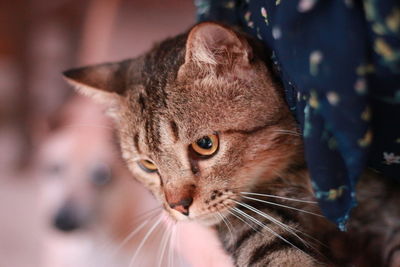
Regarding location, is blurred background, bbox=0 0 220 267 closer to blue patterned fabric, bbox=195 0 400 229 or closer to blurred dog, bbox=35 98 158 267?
blurred dog, bbox=35 98 158 267

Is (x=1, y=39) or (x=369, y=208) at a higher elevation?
(x=1, y=39)

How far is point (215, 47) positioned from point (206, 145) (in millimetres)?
194

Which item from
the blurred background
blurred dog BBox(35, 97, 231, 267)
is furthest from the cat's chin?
blurred dog BBox(35, 97, 231, 267)

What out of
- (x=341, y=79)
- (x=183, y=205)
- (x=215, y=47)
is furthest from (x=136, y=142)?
(x=341, y=79)

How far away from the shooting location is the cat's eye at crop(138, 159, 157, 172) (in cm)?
100

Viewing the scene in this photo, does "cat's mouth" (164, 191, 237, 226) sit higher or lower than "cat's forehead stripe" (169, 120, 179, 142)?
lower

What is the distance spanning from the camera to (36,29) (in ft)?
7.92

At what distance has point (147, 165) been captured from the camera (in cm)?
101

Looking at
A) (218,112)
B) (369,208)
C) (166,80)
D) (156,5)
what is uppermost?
(156,5)

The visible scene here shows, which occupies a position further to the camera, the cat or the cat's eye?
the cat's eye

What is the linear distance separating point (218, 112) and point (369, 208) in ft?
1.21

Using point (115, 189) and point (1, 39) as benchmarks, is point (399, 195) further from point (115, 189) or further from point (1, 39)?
point (1, 39)

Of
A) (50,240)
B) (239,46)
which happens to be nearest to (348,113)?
(239,46)

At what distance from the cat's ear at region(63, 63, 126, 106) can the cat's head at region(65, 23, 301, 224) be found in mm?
→ 176
